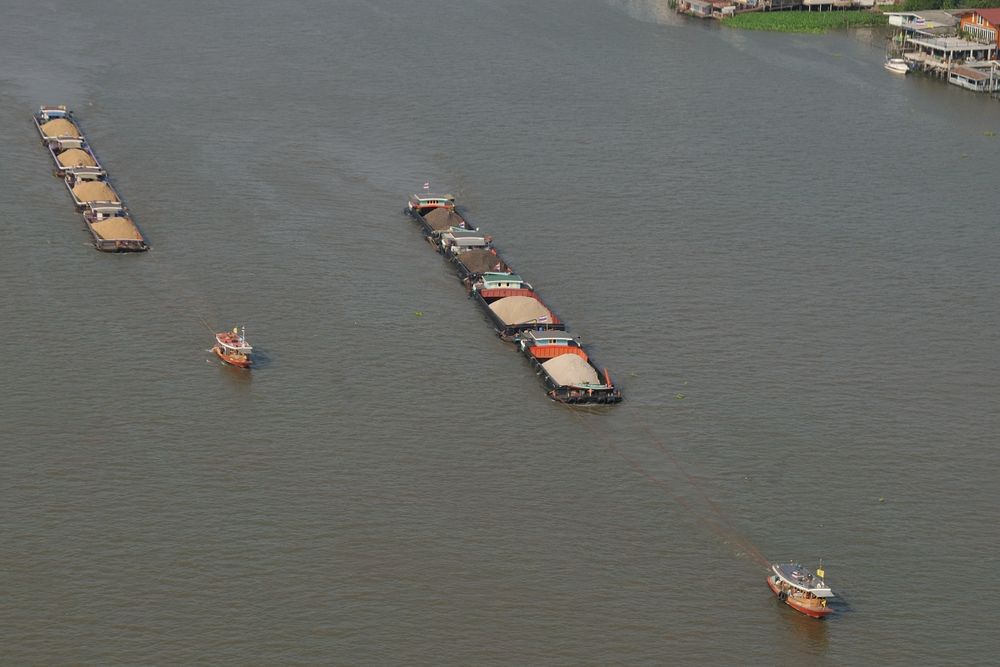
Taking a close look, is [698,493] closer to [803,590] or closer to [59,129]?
[803,590]

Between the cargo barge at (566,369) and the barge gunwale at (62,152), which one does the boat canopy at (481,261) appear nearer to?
the cargo barge at (566,369)

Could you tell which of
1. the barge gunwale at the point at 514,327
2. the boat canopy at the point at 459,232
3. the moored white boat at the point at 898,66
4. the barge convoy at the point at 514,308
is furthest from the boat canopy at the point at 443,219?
the moored white boat at the point at 898,66

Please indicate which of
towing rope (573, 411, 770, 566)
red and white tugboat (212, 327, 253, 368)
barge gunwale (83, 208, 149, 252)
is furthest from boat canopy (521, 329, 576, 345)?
barge gunwale (83, 208, 149, 252)

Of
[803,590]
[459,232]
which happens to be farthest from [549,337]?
[803,590]

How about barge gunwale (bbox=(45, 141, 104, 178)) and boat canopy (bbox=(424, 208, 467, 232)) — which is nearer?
boat canopy (bbox=(424, 208, 467, 232))

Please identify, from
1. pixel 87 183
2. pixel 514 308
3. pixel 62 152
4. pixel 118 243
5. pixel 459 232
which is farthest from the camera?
pixel 62 152

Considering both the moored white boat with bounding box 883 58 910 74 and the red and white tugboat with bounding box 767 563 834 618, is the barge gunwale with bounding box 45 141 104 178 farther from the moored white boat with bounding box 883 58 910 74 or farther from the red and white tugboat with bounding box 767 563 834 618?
the moored white boat with bounding box 883 58 910 74

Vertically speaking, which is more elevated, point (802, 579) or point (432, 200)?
point (432, 200)

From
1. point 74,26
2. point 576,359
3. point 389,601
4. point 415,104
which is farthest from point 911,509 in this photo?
point 74,26
